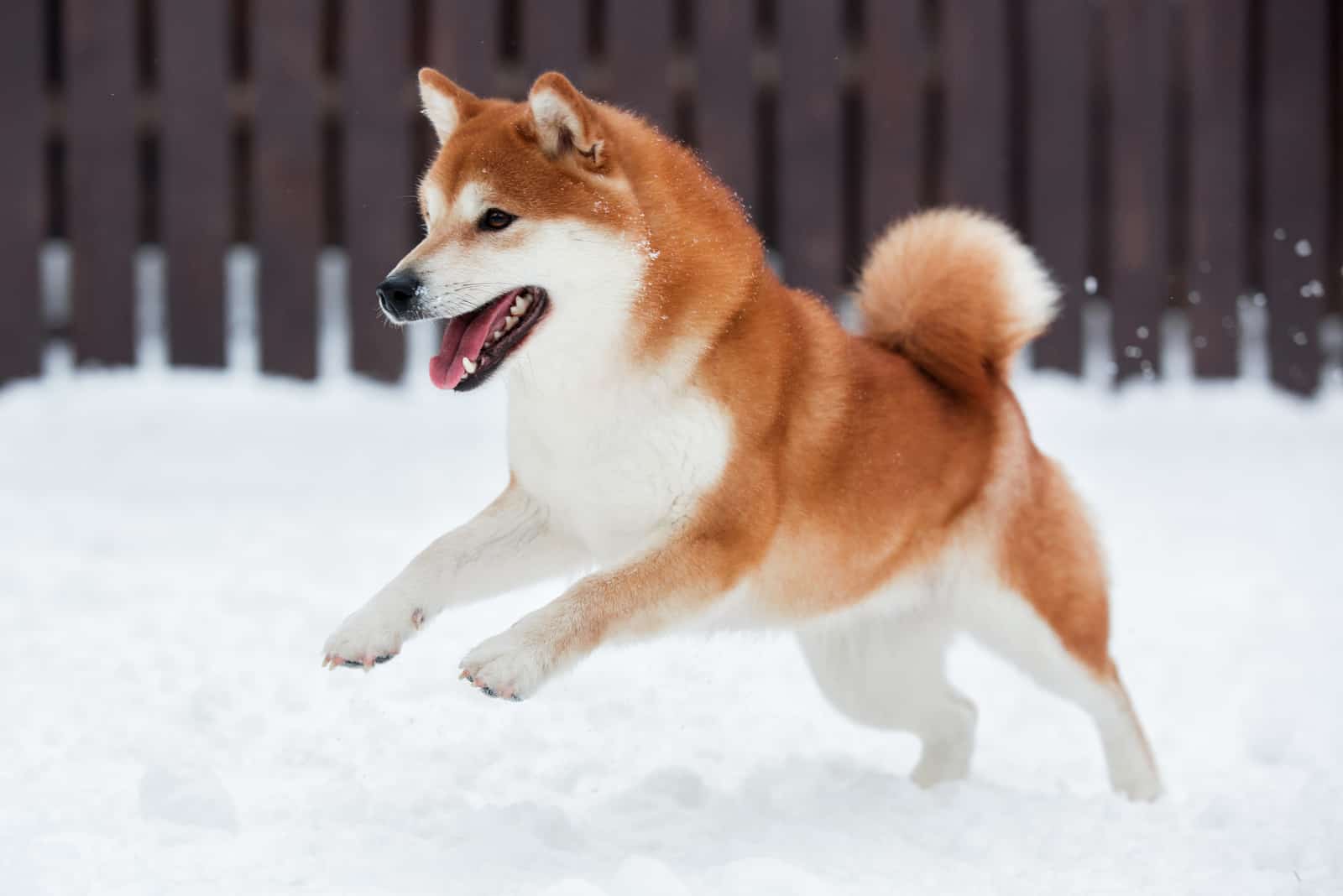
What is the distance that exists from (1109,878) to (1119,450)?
3230 millimetres

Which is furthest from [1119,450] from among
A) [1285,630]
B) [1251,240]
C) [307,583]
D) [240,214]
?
[240,214]

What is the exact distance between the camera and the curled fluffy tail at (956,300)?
3258mm

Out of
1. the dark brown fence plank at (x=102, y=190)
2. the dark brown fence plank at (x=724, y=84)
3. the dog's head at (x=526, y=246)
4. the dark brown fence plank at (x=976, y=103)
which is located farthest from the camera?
the dark brown fence plank at (x=976, y=103)

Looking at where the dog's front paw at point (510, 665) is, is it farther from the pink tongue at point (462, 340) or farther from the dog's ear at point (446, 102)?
the dog's ear at point (446, 102)

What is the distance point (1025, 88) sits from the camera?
19.4 feet

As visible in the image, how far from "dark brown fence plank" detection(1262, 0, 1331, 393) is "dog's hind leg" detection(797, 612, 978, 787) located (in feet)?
10.5

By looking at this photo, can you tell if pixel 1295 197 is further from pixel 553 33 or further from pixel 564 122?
pixel 564 122

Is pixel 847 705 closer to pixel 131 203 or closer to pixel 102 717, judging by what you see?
pixel 102 717

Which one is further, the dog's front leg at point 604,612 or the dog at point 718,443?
the dog at point 718,443

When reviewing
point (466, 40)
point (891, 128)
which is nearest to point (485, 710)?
point (466, 40)

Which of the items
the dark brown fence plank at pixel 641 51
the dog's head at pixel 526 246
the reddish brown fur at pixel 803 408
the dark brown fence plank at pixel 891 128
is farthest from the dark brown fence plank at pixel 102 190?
the dog's head at pixel 526 246

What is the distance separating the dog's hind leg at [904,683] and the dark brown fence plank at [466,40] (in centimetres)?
311

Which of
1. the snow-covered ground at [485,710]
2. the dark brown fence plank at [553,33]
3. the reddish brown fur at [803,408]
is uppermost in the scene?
the dark brown fence plank at [553,33]

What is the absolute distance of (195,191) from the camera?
222 inches
